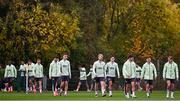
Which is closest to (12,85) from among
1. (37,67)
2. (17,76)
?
(17,76)

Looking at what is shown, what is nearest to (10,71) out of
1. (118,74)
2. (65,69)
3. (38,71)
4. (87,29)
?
(38,71)

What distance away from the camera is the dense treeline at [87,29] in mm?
61928

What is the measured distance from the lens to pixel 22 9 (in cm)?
6231

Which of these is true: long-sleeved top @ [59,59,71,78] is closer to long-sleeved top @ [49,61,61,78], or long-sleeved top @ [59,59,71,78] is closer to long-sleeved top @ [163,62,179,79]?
long-sleeved top @ [49,61,61,78]

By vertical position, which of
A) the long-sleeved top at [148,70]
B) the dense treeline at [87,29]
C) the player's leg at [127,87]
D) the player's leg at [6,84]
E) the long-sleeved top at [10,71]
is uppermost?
the dense treeline at [87,29]

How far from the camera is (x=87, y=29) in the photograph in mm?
70500

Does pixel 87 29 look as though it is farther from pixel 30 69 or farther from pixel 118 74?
pixel 118 74

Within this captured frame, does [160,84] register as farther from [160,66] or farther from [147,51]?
[147,51]

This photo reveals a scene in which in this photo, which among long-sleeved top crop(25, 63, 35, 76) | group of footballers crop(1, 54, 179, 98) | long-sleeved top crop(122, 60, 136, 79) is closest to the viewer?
long-sleeved top crop(122, 60, 136, 79)

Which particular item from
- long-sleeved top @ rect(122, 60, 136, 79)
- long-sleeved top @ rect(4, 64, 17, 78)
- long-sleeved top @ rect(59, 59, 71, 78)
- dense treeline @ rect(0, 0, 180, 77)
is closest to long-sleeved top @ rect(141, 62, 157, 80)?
long-sleeved top @ rect(122, 60, 136, 79)

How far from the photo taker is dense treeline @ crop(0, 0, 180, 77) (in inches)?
2438

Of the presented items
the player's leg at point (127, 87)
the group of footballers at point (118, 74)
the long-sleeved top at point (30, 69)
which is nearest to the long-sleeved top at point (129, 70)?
the group of footballers at point (118, 74)

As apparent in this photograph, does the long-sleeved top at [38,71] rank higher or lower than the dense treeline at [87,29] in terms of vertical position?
lower

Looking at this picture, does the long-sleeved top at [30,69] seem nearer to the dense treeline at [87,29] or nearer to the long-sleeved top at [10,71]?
the long-sleeved top at [10,71]
